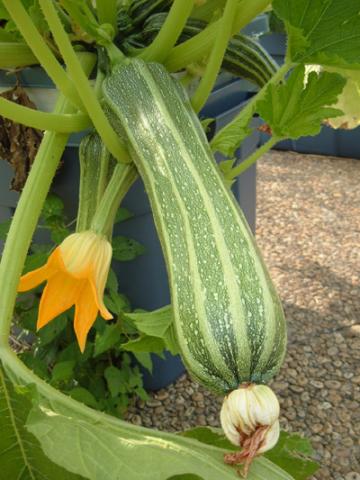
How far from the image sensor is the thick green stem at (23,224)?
0.80m

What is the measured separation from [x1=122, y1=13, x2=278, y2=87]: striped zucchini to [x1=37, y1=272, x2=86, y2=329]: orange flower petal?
354 mm

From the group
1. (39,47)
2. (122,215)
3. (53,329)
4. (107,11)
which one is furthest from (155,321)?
(53,329)

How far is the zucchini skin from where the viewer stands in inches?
28.7

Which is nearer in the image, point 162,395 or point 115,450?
point 115,450

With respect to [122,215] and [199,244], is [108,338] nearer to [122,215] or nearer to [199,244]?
[122,215]

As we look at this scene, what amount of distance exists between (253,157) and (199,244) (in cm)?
17

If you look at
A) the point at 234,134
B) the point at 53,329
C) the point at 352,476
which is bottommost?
the point at 352,476

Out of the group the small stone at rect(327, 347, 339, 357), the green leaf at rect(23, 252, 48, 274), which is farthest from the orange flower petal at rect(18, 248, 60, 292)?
the small stone at rect(327, 347, 339, 357)

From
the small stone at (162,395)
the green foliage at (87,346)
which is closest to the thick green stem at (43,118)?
the green foliage at (87,346)

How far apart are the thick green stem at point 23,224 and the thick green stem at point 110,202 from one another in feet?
0.22

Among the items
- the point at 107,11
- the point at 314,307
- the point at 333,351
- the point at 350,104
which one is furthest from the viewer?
the point at 314,307

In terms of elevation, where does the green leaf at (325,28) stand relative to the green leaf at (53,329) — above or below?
above

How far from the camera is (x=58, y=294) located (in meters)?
0.82

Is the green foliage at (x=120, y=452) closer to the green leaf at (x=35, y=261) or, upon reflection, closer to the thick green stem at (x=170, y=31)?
the thick green stem at (x=170, y=31)
